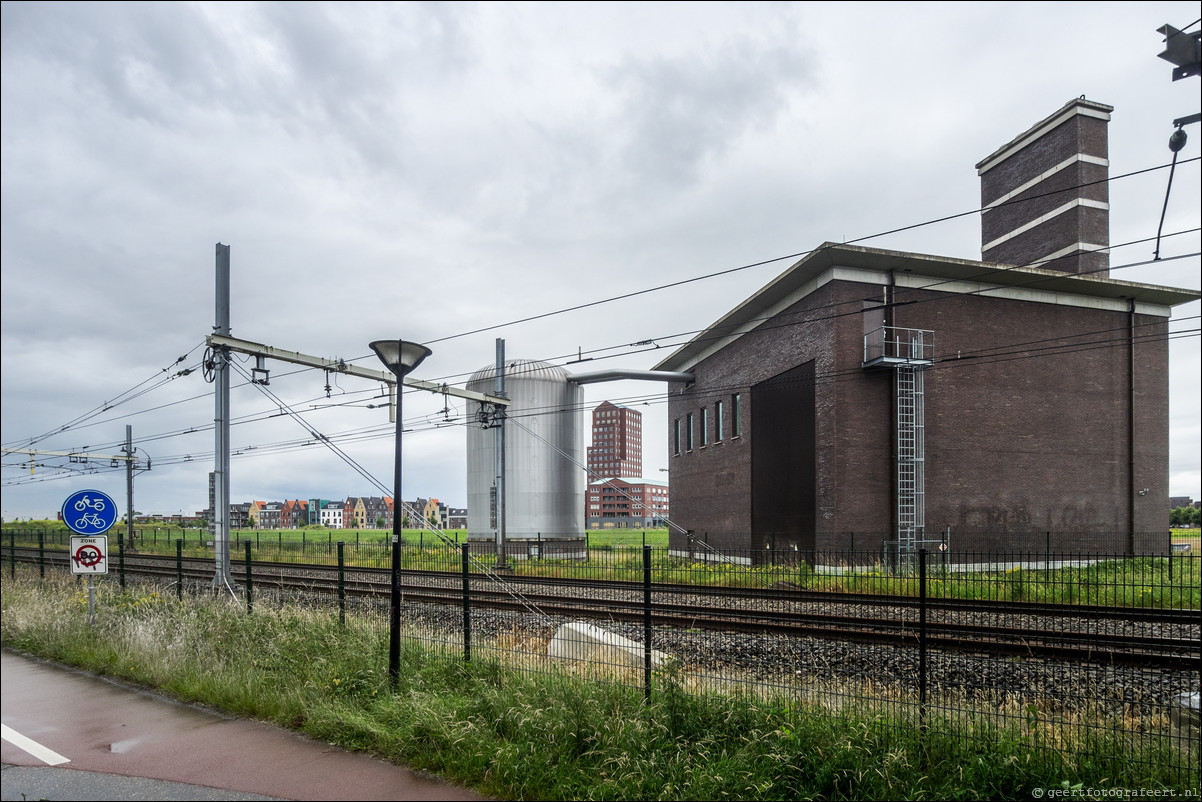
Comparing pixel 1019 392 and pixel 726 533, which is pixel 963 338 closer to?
pixel 1019 392

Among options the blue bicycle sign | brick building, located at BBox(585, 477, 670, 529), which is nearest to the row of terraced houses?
brick building, located at BBox(585, 477, 670, 529)

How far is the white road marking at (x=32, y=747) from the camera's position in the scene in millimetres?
5926

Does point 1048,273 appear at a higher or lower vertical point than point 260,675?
higher

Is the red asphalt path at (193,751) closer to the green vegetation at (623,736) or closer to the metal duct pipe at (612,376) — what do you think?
A: the green vegetation at (623,736)

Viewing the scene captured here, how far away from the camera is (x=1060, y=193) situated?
32.0 meters

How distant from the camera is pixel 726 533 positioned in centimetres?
3391

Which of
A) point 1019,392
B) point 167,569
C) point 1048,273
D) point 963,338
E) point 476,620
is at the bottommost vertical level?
point 167,569

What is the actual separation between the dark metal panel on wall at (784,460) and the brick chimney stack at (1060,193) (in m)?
12.0

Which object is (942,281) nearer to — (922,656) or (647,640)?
Result: (922,656)

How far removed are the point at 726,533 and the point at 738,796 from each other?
29540mm

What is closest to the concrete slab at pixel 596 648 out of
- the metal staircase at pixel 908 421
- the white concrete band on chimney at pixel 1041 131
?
the metal staircase at pixel 908 421

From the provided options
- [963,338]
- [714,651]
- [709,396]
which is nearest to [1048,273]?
[963,338]

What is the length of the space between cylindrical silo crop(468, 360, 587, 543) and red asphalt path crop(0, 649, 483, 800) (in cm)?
2504

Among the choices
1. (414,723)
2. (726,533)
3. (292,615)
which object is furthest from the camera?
(726,533)
